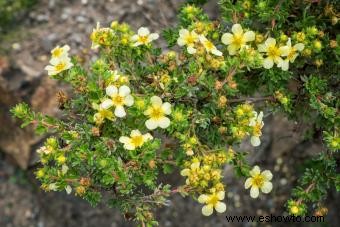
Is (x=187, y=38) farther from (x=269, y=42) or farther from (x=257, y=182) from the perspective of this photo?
(x=257, y=182)

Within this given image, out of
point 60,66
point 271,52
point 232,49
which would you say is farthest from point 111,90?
point 271,52

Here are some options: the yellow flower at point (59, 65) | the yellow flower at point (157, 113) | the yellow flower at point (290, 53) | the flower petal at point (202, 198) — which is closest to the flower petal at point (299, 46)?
the yellow flower at point (290, 53)

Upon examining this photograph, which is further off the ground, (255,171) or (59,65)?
(59,65)

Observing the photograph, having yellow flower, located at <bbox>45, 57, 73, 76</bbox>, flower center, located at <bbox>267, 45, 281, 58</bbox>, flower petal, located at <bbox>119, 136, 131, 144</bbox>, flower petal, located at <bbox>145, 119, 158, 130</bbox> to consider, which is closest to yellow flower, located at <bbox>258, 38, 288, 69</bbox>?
flower center, located at <bbox>267, 45, 281, 58</bbox>

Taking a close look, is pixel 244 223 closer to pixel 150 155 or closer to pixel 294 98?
pixel 294 98

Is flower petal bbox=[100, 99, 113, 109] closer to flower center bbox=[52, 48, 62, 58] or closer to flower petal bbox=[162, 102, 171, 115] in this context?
flower petal bbox=[162, 102, 171, 115]

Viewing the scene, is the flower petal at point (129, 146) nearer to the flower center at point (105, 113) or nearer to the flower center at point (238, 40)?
the flower center at point (105, 113)

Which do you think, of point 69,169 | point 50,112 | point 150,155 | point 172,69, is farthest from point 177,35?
point 50,112
